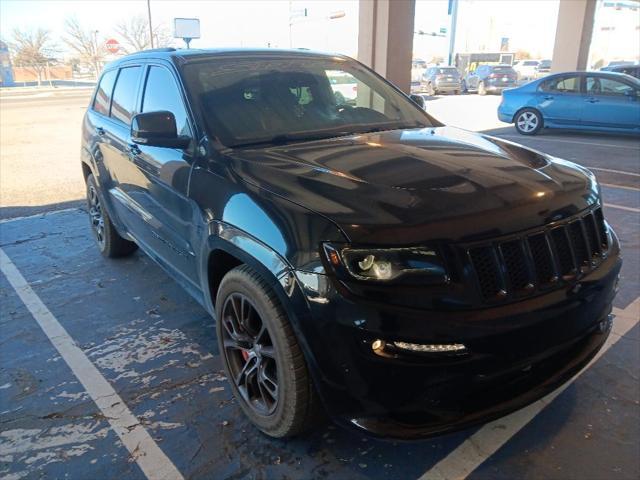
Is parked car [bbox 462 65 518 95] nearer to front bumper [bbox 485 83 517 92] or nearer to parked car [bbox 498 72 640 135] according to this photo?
front bumper [bbox 485 83 517 92]

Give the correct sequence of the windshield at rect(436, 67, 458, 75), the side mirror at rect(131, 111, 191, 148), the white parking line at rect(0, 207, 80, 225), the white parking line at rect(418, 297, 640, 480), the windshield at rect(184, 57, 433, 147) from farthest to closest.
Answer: the windshield at rect(436, 67, 458, 75) < the white parking line at rect(0, 207, 80, 225) < the windshield at rect(184, 57, 433, 147) < the side mirror at rect(131, 111, 191, 148) < the white parking line at rect(418, 297, 640, 480)

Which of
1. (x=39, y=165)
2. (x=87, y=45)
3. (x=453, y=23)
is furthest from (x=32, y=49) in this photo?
(x=39, y=165)

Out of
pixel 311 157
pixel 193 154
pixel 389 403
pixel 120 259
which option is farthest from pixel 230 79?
pixel 120 259

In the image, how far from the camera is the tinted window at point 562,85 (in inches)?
467

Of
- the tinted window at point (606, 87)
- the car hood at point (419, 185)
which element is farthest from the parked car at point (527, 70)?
the car hood at point (419, 185)

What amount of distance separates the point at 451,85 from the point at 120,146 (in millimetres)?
27466

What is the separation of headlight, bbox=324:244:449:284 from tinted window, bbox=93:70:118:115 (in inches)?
132

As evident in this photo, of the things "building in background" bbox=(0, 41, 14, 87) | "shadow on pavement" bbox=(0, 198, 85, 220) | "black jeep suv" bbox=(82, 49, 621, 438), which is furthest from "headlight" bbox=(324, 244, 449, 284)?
"building in background" bbox=(0, 41, 14, 87)

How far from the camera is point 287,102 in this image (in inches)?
127

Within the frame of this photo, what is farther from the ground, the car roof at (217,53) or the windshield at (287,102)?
the car roof at (217,53)

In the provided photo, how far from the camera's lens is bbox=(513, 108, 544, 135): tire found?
12445 mm

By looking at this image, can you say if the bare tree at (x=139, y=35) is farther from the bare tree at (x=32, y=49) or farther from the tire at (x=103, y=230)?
the tire at (x=103, y=230)

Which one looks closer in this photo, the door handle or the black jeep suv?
the black jeep suv

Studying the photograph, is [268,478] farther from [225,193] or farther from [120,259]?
[120,259]
